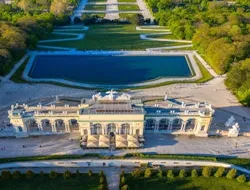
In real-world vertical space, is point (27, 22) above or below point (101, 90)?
above

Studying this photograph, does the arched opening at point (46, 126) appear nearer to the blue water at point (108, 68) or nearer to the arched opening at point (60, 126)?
the arched opening at point (60, 126)

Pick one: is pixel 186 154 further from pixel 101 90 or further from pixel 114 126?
pixel 101 90

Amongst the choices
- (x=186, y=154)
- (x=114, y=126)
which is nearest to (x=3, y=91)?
(x=114, y=126)

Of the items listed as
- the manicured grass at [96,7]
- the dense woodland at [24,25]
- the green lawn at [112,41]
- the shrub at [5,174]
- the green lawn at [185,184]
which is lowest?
the green lawn at [185,184]

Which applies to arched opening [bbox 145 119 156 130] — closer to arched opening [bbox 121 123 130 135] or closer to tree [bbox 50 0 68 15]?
arched opening [bbox 121 123 130 135]

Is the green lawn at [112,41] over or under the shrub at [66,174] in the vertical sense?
over

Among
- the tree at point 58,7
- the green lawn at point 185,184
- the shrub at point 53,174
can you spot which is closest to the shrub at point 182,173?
the green lawn at point 185,184
